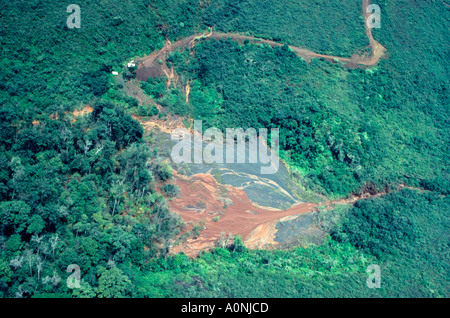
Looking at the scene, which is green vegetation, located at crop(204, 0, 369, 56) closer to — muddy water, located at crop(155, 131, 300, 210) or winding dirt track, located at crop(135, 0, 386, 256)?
muddy water, located at crop(155, 131, 300, 210)

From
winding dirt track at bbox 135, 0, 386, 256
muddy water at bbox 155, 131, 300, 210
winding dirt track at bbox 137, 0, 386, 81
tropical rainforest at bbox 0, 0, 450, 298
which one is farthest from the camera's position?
winding dirt track at bbox 137, 0, 386, 81

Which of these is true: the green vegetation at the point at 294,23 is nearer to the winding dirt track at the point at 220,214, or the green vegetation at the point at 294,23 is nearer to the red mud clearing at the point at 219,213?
the winding dirt track at the point at 220,214

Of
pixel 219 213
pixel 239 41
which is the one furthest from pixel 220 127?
pixel 239 41

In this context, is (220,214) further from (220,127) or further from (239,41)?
(239,41)

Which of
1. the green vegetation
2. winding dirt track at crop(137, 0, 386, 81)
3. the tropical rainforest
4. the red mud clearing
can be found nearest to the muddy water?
the red mud clearing

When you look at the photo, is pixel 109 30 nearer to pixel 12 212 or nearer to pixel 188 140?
pixel 188 140

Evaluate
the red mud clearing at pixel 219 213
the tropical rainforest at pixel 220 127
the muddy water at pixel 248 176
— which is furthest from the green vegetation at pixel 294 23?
the red mud clearing at pixel 219 213
